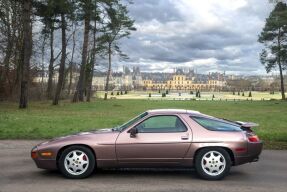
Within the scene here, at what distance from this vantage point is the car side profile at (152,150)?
376 inches

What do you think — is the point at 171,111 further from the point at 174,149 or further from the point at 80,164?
the point at 80,164

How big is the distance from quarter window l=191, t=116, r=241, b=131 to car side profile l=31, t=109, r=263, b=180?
9cm

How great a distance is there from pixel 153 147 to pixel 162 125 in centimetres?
53

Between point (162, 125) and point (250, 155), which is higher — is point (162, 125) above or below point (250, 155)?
above

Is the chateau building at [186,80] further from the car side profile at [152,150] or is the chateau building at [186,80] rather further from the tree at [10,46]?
the car side profile at [152,150]

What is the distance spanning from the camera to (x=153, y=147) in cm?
953

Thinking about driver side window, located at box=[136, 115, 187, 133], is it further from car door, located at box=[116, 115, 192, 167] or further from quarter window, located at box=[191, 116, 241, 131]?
quarter window, located at box=[191, 116, 241, 131]

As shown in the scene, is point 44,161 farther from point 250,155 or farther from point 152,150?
point 250,155

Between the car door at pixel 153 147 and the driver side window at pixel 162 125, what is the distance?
0.05 metres

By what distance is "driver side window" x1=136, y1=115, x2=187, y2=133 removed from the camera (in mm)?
9734

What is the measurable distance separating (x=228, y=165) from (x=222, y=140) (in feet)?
1.62

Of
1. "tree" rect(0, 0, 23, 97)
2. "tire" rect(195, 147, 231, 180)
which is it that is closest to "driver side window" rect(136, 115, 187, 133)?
"tire" rect(195, 147, 231, 180)

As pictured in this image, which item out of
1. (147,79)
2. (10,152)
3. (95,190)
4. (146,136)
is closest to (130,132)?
(146,136)

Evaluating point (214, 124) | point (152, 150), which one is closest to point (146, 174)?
point (152, 150)
